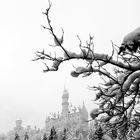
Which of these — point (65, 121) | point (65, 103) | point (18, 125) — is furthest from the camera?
point (18, 125)

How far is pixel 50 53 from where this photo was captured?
24.7 feet

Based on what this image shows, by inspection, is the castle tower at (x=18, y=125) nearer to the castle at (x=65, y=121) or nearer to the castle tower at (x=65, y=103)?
the castle at (x=65, y=121)

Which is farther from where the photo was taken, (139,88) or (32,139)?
(32,139)

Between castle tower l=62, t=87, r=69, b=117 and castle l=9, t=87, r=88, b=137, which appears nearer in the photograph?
castle l=9, t=87, r=88, b=137

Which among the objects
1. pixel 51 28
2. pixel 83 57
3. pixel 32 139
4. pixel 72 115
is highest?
pixel 72 115

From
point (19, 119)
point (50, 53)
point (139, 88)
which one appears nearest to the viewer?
point (50, 53)

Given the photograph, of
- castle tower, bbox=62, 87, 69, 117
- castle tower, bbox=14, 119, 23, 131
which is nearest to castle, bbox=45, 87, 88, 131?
castle tower, bbox=62, 87, 69, 117

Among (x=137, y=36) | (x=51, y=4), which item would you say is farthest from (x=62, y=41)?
(x=137, y=36)

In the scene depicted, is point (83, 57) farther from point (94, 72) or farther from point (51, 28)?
point (51, 28)

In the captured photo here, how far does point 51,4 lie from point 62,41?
3.17 ft

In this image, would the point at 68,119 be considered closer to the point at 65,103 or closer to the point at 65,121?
the point at 65,121

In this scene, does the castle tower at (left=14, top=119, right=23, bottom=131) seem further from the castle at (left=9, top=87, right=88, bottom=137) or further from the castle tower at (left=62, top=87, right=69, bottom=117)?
the castle tower at (left=62, top=87, right=69, bottom=117)

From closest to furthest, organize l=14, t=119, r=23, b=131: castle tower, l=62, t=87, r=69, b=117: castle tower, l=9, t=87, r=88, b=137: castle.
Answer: l=9, t=87, r=88, b=137: castle, l=62, t=87, r=69, b=117: castle tower, l=14, t=119, r=23, b=131: castle tower

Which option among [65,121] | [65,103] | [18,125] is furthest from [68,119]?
[18,125]
